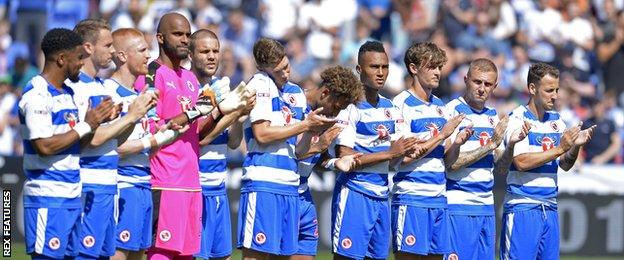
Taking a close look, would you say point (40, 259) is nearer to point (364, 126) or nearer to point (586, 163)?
point (364, 126)

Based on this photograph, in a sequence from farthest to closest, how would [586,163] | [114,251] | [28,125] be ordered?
1. [586,163]
2. [114,251]
3. [28,125]

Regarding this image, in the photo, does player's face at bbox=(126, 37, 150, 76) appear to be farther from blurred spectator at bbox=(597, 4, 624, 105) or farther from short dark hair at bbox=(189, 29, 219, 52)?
blurred spectator at bbox=(597, 4, 624, 105)

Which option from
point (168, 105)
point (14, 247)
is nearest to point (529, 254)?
point (168, 105)

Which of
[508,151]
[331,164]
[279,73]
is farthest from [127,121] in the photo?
[508,151]

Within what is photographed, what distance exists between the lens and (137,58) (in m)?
12.4

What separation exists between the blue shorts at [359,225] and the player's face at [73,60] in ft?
11.2

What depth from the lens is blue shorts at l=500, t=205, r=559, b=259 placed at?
1399 cm

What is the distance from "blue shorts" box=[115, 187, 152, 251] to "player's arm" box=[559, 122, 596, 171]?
176 inches

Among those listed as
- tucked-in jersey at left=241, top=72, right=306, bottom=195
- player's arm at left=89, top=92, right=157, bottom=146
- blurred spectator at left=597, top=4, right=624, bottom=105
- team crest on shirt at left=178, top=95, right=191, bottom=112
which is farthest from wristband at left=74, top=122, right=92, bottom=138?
blurred spectator at left=597, top=4, right=624, bottom=105

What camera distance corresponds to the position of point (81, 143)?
11.0m

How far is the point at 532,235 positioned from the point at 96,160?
15.8ft

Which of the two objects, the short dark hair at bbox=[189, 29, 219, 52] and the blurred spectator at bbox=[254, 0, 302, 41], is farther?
the blurred spectator at bbox=[254, 0, 302, 41]

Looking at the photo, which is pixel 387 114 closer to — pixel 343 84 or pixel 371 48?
pixel 371 48

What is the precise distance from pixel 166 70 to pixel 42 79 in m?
1.52
